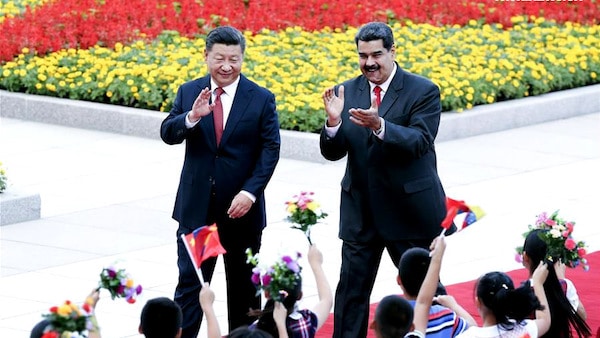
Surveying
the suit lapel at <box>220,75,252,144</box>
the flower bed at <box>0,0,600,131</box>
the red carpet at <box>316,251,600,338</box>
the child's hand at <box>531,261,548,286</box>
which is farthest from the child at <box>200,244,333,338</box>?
the flower bed at <box>0,0,600,131</box>

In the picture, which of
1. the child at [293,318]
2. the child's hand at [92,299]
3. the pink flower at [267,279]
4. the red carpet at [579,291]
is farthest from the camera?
the red carpet at [579,291]

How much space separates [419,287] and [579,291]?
3.10 metres

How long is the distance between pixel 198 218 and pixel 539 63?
9.75 metres

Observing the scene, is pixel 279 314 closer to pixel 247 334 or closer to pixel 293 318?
pixel 293 318

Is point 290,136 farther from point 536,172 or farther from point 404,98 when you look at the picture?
point 404,98

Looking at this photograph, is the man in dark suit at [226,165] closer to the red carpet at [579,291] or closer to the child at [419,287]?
the red carpet at [579,291]

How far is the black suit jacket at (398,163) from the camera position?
26.1 feet

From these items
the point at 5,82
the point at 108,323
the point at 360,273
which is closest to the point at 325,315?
the point at 360,273

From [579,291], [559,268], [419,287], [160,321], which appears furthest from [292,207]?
[579,291]

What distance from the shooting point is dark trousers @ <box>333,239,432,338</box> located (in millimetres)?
8078

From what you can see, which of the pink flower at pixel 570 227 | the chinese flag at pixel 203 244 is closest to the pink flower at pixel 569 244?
the pink flower at pixel 570 227

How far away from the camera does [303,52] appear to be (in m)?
17.2

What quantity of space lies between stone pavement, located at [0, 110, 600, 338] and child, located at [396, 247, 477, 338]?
2.18 meters

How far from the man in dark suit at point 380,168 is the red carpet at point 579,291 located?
92 centimetres
